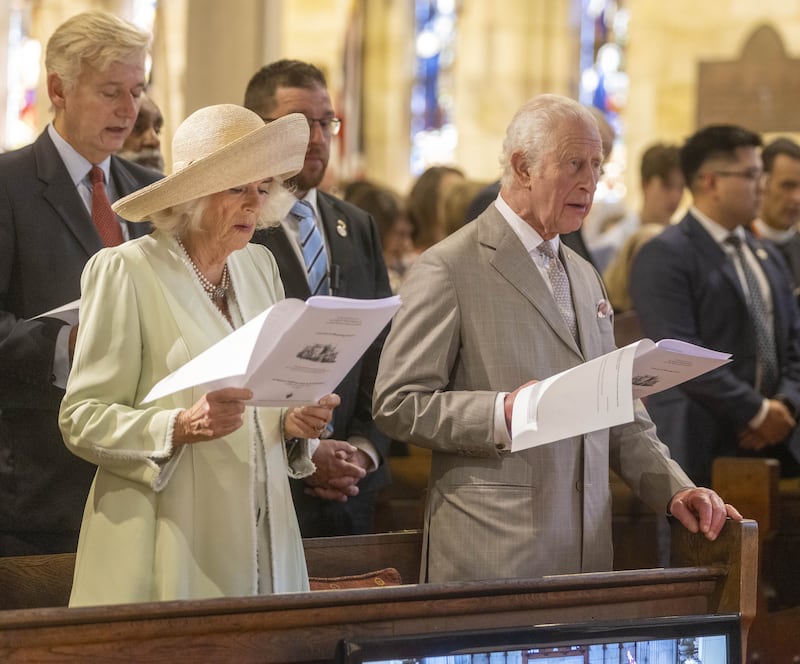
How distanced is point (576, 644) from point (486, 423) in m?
0.52

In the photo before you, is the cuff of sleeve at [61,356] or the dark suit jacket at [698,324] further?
the dark suit jacket at [698,324]

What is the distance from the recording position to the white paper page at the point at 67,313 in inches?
130

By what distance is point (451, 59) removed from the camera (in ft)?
64.2

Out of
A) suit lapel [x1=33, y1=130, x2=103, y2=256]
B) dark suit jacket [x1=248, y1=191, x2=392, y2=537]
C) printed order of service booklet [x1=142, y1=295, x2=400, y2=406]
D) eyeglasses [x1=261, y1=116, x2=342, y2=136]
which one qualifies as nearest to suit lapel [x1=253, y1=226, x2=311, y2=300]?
dark suit jacket [x1=248, y1=191, x2=392, y2=537]

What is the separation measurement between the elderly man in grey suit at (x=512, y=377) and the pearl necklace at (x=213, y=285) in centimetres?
47

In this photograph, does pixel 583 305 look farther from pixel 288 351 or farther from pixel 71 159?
pixel 71 159

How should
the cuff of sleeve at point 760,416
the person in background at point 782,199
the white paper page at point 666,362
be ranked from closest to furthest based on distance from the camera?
the white paper page at point 666,362 < the cuff of sleeve at point 760,416 < the person in background at point 782,199

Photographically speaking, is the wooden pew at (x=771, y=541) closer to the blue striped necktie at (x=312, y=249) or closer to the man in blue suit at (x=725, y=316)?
the man in blue suit at (x=725, y=316)

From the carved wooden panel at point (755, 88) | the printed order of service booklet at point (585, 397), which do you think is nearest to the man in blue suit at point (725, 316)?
the printed order of service booklet at point (585, 397)

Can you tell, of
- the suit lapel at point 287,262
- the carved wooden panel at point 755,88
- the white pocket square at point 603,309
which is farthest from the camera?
the carved wooden panel at point 755,88

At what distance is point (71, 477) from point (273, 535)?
0.88m

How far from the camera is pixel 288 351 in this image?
106 inches

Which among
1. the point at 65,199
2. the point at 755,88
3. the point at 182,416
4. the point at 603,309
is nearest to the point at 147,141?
the point at 65,199

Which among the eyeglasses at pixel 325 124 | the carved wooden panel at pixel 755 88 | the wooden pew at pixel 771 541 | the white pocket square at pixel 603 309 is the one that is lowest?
the wooden pew at pixel 771 541
